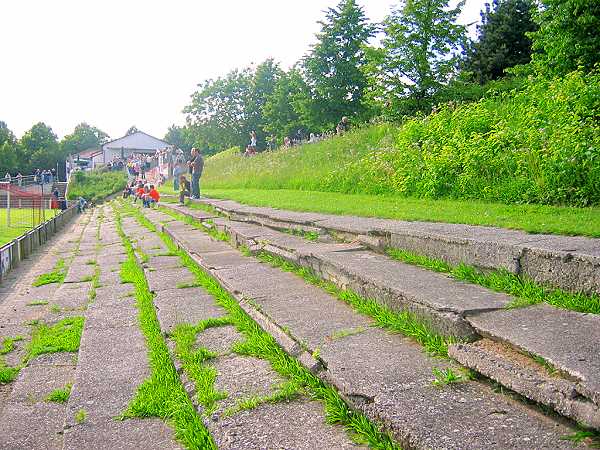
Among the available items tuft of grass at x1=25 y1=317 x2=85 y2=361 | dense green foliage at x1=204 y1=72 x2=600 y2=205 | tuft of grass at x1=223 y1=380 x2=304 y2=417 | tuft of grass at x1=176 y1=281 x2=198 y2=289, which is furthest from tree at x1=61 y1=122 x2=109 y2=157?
tuft of grass at x1=223 y1=380 x2=304 y2=417

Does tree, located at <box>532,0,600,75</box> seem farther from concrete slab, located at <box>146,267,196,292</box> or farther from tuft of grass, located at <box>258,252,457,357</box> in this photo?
tuft of grass, located at <box>258,252,457,357</box>

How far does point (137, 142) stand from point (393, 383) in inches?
3826

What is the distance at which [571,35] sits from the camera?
1836 centimetres

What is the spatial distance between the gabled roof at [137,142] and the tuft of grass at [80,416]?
300 feet

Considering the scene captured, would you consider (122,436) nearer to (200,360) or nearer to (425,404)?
(200,360)

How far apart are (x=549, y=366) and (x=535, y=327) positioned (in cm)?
51

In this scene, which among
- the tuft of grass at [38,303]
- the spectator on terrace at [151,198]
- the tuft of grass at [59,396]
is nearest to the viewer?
the tuft of grass at [59,396]

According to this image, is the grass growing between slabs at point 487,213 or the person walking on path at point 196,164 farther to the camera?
the person walking on path at point 196,164

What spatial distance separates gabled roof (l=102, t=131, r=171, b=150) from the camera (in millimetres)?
93375

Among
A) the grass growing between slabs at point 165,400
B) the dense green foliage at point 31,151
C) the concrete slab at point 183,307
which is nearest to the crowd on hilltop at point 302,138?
the concrete slab at point 183,307

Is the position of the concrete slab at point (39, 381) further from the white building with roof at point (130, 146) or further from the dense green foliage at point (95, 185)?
the white building with roof at point (130, 146)

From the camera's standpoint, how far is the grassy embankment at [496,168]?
716 cm

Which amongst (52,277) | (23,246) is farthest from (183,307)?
(23,246)

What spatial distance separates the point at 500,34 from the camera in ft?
101
